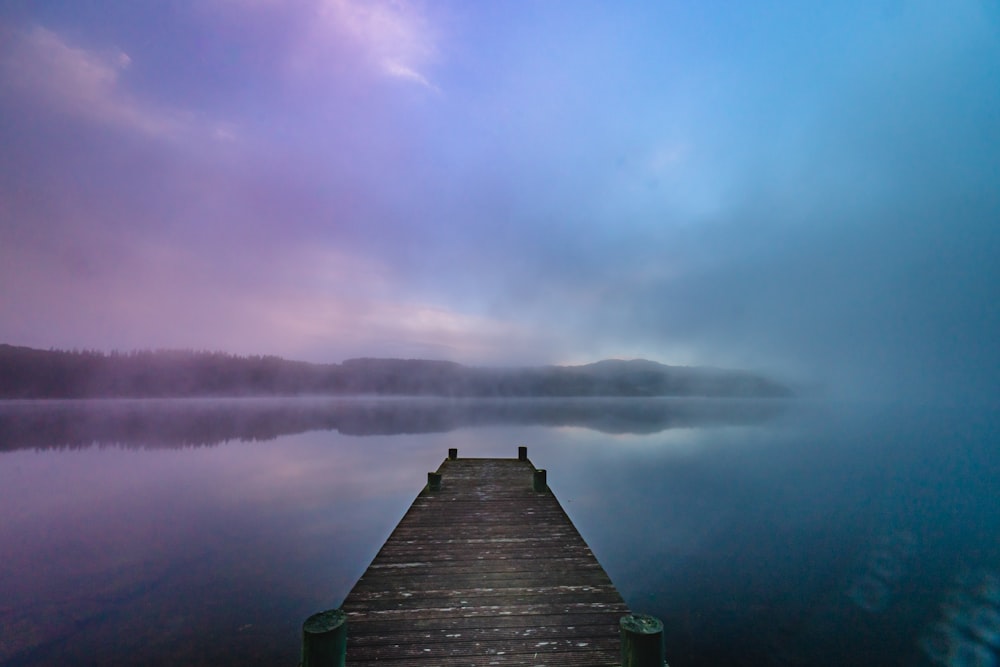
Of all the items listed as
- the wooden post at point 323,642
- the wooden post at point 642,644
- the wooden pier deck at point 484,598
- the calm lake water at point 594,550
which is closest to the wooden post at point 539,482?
the wooden pier deck at point 484,598

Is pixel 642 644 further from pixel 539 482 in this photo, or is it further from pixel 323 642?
pixel 539 482

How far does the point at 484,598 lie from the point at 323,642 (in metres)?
2.99

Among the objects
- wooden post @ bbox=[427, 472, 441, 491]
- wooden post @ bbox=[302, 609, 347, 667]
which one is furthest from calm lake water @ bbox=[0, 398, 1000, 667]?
wooden post @ bbox=[302, 609, 347, 667]

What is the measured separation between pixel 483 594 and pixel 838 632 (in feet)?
23.5

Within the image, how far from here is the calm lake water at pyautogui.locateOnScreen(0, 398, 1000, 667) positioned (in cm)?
740

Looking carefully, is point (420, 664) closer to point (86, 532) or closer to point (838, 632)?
point (838, 632)

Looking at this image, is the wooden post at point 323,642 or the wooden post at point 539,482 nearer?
the wooden post at point 323,642

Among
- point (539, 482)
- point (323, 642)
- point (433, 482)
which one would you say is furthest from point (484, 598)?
point (433, 482)

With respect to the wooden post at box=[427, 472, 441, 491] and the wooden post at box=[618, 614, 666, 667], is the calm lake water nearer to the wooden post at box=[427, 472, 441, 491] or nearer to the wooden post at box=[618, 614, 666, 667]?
the wooden post at box=[427, 472, 441, 491]

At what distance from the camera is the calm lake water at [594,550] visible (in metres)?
7.40

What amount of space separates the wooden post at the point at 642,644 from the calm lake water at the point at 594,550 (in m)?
4.86

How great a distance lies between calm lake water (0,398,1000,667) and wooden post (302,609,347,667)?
Answer: 5058 mm

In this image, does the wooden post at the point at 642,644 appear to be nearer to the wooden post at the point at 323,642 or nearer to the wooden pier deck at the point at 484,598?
the wooden pier deck at the point at 484,598

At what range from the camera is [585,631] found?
473 centimetres
